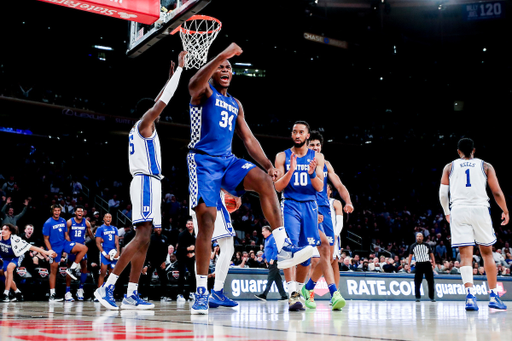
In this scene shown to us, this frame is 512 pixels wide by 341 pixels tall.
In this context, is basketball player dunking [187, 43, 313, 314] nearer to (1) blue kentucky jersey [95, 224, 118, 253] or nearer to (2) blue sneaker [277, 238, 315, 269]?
(2) blue sneaker [277, 238, 315, 269]

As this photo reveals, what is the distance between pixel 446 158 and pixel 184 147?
1507 cm

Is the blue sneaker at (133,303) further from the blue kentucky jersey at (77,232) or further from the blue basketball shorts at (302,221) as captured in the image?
the blue kentucky jersey at (77,232)

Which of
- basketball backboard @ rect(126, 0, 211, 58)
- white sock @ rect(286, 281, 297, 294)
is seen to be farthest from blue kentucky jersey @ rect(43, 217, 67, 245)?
white sock @ rect(286, 281, 297, 294)

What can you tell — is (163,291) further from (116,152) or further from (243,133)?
(116,152)

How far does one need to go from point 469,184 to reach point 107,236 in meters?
7.76

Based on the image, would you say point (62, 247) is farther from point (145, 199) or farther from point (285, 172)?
point (285, 172)

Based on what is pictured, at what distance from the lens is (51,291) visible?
33.2 feet

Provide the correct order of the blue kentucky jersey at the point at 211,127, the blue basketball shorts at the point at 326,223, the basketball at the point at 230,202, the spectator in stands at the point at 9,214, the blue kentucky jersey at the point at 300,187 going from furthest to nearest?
the spectator in stands at the point at 9,214 → the blue basketball shorts at the point at 326,223 → the blue kentucky jersey at the point at 300,187 → the basketball at the point at 230,202 → the blue kentucky jersey at the point at 211,127

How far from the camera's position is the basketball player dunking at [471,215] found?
642cm

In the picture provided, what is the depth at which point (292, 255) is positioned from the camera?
14.6 ft

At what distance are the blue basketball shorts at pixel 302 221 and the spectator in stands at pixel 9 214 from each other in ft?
32.8

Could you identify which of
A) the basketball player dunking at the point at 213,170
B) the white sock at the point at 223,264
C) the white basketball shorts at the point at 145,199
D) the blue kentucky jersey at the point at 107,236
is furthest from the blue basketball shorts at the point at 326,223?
the blue kentucky jersey at the point at 107,236

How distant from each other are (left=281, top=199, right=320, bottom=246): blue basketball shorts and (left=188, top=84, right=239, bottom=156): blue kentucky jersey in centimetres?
141

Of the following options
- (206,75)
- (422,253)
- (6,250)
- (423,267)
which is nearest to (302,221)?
(206,75)
